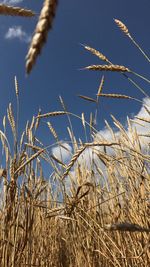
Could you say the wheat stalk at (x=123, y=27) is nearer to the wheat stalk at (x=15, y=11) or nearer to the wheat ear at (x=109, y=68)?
the wheat ear at (x=109, y=68)

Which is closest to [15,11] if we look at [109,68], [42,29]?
[42,29]

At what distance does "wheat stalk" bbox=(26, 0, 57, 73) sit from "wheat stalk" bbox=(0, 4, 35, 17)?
0.08m

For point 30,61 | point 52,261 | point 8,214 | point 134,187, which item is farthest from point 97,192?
point 30,61

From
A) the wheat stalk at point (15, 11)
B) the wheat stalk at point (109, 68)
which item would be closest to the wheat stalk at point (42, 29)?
the wheat stalk at point (15, 11)

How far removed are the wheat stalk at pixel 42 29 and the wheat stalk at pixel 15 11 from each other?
0.08 meters

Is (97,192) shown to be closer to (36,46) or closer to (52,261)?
(52,261)

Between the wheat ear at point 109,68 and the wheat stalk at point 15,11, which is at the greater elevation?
the wheat ear at point 109,68

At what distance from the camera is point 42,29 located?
353 millimetres

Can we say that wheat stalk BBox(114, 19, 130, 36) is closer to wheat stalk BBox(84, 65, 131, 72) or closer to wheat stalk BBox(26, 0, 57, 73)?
wheat stalk BBox(84, 65, 131, 72)

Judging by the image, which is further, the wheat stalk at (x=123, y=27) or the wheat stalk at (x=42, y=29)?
the wheat stalk at (x=123, y=27)

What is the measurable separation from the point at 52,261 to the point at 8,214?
4.35 ft

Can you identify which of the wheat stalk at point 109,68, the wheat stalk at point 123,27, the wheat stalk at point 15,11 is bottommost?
the wheat stalk at point 15,11

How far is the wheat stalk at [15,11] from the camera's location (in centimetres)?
43

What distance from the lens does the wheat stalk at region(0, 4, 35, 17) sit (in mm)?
426
